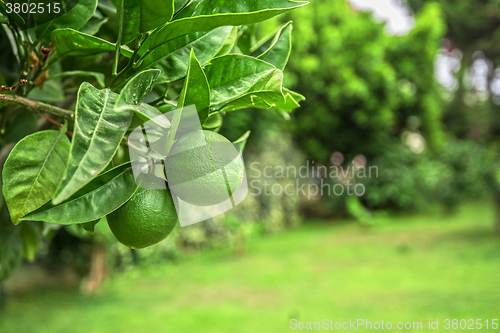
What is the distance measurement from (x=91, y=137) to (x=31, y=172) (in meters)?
0.13

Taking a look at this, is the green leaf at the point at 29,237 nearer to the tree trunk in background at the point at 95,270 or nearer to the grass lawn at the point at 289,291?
the grass lawn at the point at 289,291

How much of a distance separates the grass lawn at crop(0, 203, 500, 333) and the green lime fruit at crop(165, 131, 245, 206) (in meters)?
2.36

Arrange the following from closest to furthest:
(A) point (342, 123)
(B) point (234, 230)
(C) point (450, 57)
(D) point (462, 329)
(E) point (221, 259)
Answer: (D) point (462, 329) → (E) point (221, 259) → (B) point (234, 230) → (A) point (342, 123) → (C) point (450, 57)

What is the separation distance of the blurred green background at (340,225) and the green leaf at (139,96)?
257 mm

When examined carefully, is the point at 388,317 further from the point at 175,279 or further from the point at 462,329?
the point at 175,279

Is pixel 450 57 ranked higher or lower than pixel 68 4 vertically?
higher

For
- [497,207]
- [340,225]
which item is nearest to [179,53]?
[497,207]

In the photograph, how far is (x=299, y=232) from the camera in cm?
567

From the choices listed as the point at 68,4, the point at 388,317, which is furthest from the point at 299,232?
the point at 68,4

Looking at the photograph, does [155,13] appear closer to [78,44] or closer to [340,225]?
[78,44]

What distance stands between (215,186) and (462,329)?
269 cm

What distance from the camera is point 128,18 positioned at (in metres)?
0.36

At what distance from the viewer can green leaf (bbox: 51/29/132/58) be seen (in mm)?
398

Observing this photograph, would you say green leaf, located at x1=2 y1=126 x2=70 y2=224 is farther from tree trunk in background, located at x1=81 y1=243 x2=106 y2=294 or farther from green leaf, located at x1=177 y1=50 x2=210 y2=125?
tree trunk in background, located at x1=81 y1=243 x2=106 y2=294
